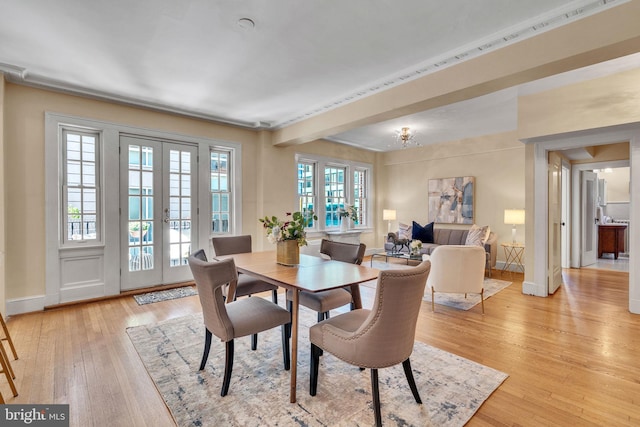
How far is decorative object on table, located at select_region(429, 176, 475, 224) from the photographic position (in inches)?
252

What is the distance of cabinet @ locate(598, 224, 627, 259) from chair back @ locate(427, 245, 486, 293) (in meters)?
6.14

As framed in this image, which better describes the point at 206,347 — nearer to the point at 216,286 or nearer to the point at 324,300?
the point at 216,286

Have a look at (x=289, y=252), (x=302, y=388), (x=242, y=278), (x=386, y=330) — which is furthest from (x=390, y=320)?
(x=242, y=278)

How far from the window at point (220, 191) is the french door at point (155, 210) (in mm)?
319

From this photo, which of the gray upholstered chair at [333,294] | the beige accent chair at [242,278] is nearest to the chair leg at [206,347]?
the beige accent chair at [242,278]

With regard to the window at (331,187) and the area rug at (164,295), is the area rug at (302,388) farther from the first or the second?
the window at (331,187)

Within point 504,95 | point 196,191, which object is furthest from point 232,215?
point 504,95

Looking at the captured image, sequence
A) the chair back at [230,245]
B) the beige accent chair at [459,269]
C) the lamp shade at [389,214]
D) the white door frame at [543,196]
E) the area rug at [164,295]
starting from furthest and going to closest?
the lamp shade at [389,214]
the area rug at [164,295]
the white door frame at [543,196]
the beige accent chair at [459,269]
the chair back at [230,245]

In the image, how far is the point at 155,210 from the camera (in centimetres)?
454

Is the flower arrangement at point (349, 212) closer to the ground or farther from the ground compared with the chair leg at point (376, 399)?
farther from the ground

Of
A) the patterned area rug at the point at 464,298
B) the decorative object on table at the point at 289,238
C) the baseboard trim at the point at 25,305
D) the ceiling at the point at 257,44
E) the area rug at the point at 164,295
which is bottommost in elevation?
the patterned area rug at the point at 464,298

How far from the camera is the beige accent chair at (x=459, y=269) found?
3.53 meters

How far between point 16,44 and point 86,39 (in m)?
0.71

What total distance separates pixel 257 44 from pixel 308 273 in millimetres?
2030
